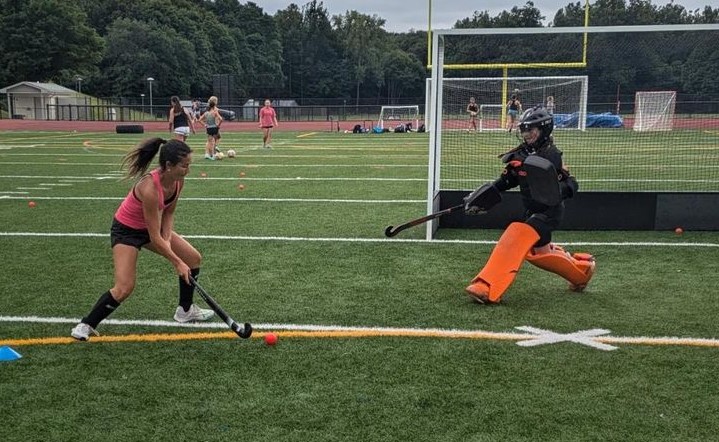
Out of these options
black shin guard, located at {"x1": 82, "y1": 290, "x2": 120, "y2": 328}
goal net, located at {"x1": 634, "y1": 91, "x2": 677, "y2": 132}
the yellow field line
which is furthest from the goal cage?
black shin guard, located at {"x1": 82, "y1": 290, "x2": 120, "y2": 328}

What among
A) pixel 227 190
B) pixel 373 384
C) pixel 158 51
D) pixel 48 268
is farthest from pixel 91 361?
pixel 158 51

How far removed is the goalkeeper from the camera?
19.4 feet

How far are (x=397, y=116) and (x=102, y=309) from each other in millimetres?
37256

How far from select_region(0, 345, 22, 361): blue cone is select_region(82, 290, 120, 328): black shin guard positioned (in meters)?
0.51

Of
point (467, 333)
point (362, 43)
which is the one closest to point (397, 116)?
point (467, 333)

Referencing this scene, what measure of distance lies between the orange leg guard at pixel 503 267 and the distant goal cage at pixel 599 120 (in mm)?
2732

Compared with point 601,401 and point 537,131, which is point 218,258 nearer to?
point 537,131

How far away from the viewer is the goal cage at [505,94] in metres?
17.3

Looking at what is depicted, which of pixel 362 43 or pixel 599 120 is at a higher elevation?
pixel 362 43

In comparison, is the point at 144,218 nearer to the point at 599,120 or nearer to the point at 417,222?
the point at 417,222

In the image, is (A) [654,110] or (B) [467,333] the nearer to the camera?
(B) [467,333]

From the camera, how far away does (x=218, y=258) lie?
7801 mm

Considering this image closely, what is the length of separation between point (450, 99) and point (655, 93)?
464 centimetres

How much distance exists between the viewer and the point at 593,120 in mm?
17922
